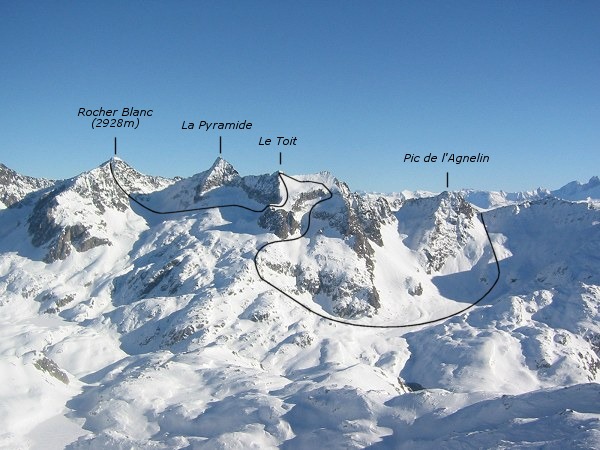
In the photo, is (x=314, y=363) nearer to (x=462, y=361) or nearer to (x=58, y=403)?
(x=462, y=361)

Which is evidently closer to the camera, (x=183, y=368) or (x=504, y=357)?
(x=183, y=368)

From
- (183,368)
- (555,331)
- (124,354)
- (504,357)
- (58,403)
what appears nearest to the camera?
(58,403)

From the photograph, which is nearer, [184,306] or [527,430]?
[527,430]

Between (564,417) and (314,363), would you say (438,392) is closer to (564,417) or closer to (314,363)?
(564,417)

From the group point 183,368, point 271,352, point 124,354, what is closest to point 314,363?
point 271,352

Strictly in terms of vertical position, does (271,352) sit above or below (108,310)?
below

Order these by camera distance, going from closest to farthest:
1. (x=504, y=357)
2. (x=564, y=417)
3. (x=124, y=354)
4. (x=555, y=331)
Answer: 1. (x=564, y=417)
2. (x=124, y=354)
3. (x=504, y=357)
4. (x=555, y=331)

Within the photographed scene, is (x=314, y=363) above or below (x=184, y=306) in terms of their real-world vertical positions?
below

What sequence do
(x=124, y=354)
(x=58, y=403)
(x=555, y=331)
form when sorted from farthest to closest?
(x=555, y=331) < (x=124, y=354) < (x=58, y=403)

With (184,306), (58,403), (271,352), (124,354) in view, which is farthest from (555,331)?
(58,403)
